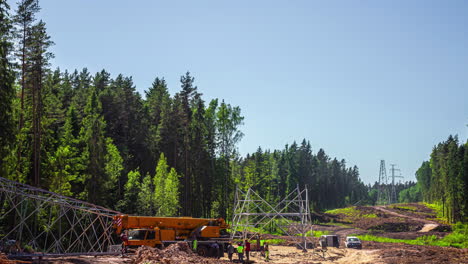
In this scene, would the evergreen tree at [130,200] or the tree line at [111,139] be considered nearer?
the tree line at [111,139]

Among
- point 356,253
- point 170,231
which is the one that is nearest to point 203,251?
point 170,231

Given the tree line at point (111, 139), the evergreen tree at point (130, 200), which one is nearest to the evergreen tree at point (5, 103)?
the tree line at point (111, 139)

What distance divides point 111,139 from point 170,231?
74.2ft

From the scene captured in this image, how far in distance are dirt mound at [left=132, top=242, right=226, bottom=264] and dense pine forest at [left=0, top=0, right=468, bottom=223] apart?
1209cm

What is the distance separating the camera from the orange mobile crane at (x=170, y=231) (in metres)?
33.7

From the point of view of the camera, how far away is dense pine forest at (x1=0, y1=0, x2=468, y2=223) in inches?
1539

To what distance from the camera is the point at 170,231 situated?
36.1 m

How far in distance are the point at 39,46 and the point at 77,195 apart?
1574 cm

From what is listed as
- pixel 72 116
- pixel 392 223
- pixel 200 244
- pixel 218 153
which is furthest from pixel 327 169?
pixel 200 244

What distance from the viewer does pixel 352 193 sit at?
190 m

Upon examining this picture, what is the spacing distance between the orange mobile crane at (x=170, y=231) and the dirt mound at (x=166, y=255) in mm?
2685

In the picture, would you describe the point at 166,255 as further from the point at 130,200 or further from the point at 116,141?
the point at 116,141

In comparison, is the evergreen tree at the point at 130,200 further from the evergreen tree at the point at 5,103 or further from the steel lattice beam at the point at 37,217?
the evergreen tree at the point at 5,103

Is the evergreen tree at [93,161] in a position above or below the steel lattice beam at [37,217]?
above
